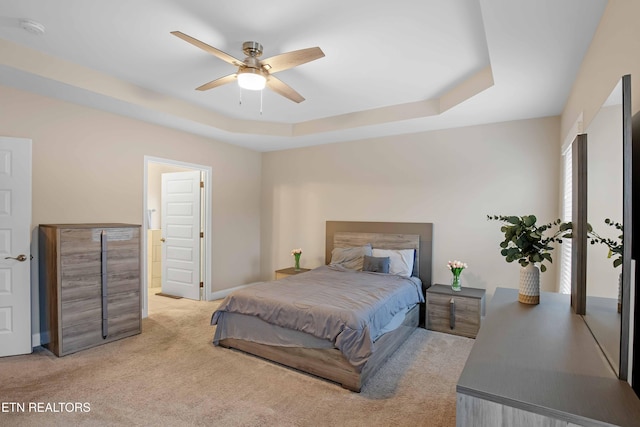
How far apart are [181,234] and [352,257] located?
9.47 ft

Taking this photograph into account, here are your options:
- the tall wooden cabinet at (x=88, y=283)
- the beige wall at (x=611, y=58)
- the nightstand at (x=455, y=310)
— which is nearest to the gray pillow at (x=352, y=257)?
the nightstand at (x=455, y=310)

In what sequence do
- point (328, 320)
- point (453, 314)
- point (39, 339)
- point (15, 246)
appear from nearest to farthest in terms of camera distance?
point (328, 320), point (15, 246), point (39, 339), point (453, 314)

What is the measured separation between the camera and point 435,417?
2230mm

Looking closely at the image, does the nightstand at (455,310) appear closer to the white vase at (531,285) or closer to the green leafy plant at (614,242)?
the white vase at (531,285)

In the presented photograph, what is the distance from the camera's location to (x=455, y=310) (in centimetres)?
372

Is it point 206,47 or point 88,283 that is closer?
point 206,47

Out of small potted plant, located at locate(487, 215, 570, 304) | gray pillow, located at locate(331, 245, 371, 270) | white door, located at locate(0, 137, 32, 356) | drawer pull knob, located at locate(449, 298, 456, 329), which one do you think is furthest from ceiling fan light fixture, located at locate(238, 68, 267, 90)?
drawer pull knob, located at locate(449, 298, 456, 329)

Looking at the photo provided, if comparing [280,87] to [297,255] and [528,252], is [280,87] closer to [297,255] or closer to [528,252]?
[528,252]

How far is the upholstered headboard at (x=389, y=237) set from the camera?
4.34 metres

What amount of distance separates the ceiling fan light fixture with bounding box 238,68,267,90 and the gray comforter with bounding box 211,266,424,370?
1.91 meters

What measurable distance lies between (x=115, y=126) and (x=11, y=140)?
102 cm

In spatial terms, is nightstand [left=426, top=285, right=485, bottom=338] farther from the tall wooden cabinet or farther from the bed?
the tall wooden cabinet

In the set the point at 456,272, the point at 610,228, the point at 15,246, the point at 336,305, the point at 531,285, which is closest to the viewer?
the point at 610,228

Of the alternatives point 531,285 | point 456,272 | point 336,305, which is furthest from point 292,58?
point 456,272
